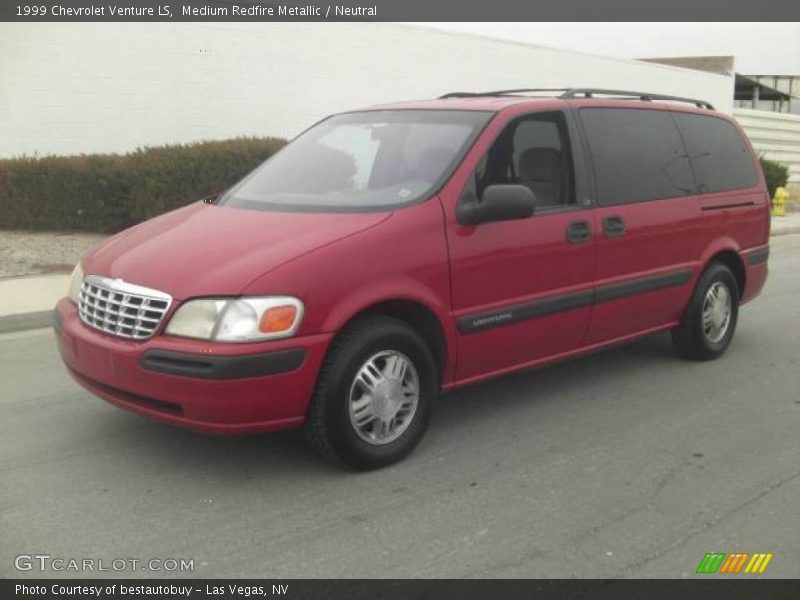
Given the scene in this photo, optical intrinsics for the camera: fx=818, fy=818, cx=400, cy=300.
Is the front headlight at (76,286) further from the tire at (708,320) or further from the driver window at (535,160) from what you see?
the tire at (708,320)

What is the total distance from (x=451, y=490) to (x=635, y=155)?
2.67m

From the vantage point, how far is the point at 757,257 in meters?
6.30

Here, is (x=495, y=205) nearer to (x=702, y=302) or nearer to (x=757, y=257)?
(x=702, y=302)

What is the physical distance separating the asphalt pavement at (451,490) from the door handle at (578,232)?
3.34ft

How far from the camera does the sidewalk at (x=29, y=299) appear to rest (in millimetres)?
7020

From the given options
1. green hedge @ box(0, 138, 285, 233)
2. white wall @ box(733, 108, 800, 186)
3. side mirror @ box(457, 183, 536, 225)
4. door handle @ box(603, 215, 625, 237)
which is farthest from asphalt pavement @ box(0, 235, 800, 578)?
white wall @ box(733, 108, 800, 186)

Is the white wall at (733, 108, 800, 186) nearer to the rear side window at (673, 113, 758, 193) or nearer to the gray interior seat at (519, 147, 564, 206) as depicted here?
the rear side window at (673, 113, 758, 193)

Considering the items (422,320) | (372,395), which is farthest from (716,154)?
(372,395)

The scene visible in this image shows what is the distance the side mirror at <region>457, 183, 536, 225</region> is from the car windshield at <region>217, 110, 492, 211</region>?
0.21 metres

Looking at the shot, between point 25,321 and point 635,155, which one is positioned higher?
point 635,155

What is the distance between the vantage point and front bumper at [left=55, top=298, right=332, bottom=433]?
3461 mm

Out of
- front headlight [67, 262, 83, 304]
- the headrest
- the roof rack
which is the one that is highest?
the roof rack
